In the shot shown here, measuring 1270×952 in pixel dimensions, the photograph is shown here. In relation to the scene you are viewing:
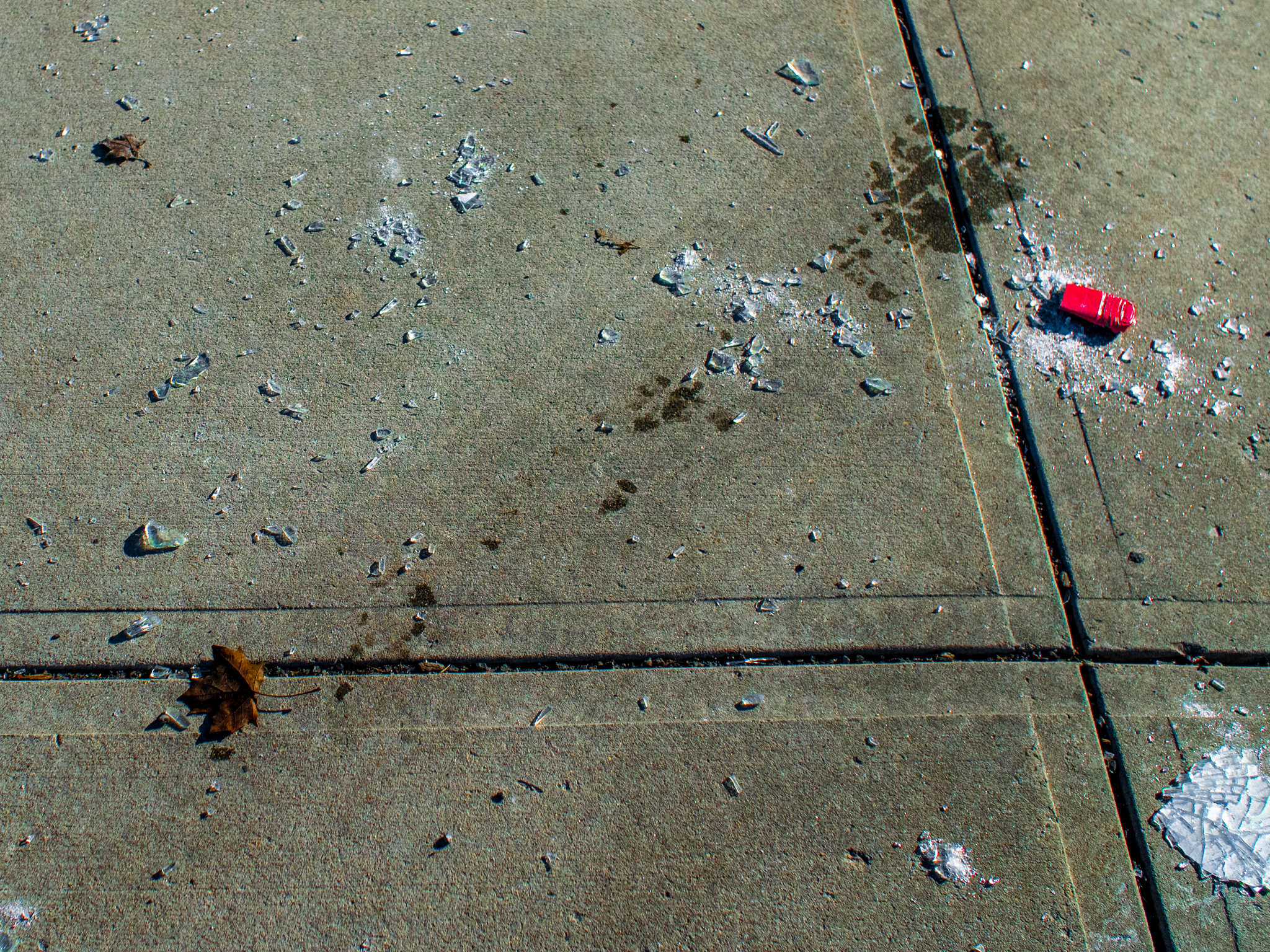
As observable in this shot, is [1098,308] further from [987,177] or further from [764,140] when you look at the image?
[764,140]

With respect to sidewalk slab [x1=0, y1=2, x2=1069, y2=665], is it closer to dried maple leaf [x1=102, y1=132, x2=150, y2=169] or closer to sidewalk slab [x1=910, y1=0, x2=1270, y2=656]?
dried maple leaf [x1=102, y1=132, x2=150, y2=169]

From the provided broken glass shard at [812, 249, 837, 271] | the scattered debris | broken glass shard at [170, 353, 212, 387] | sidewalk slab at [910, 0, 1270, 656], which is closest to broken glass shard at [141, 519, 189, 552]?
broken glass shard at [170, 353, 212, 387]

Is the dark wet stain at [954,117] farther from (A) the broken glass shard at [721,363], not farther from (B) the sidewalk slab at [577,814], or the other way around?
(B) the sidewalk slab at [577,814]

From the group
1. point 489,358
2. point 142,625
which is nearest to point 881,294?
point 489,358

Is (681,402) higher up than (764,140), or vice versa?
(764,140)

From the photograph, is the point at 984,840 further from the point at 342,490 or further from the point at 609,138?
the point at 609,138

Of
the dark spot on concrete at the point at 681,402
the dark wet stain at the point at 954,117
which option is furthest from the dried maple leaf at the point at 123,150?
the dark wet stain at the point at 954,117

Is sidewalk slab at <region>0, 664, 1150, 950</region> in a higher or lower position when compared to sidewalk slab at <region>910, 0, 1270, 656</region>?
lower
